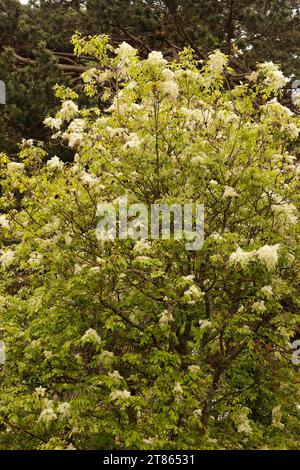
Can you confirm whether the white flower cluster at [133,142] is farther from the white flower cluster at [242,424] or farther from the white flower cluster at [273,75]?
the white flower cluster at [242,424]

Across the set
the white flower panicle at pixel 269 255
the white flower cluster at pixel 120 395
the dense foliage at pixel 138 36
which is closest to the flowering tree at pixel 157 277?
the white flower cluster at pixel 120 395

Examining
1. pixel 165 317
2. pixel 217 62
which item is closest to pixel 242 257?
pixel 165 317

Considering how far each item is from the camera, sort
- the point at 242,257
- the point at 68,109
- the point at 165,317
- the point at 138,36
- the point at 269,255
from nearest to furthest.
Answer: the point at 269,255, the point at 242,257, the point at 165,317, the point at 68,109, the point at 138,36

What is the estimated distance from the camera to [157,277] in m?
7.77

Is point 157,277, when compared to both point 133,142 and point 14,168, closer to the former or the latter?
point 133,142

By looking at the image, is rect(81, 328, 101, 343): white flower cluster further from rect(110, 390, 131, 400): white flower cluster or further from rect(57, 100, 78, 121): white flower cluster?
rect(57, 100, 78, 121): white flower cluster

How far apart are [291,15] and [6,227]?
1244cm

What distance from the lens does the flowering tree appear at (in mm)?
7055

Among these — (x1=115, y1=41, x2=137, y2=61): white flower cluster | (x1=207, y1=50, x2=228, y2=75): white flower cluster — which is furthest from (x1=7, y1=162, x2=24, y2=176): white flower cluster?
(x1=207, y1=50, x2=228, y2=75): white flower cluster

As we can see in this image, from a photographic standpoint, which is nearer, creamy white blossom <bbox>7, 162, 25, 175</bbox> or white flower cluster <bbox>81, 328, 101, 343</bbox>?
white flower cluster <bbox>81, 328, 101, 343</bbox>

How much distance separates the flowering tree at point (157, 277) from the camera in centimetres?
705

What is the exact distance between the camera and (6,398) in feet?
23.1
